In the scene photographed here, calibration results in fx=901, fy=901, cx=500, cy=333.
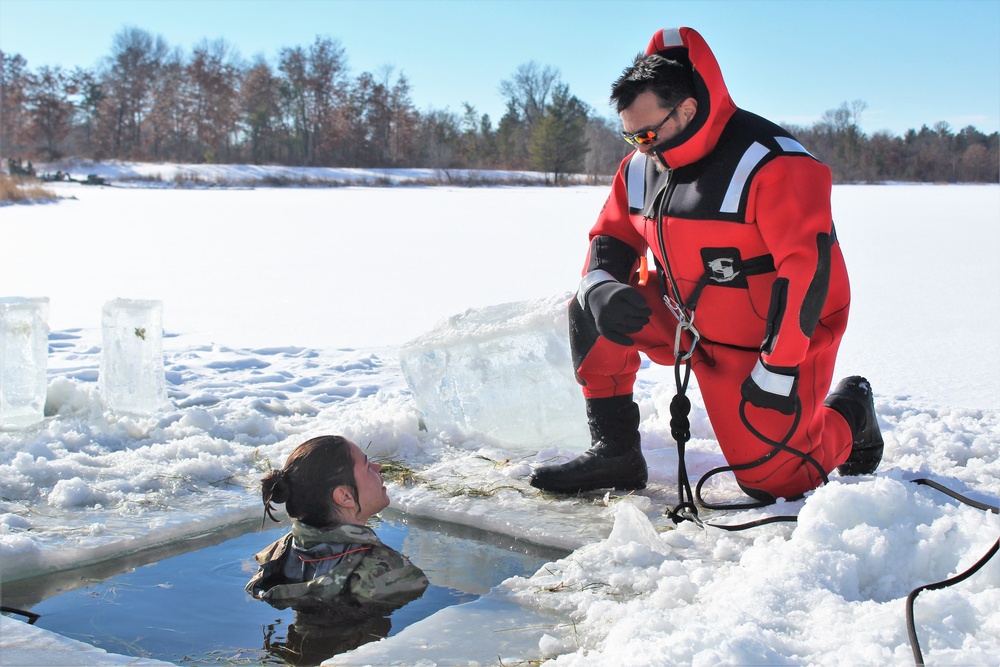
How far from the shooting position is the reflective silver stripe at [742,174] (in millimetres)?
2445

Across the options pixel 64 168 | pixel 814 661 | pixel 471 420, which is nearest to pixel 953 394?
pixel 471 420

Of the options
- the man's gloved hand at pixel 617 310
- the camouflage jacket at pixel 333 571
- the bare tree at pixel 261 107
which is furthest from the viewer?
the bare tree at pixel 261 107

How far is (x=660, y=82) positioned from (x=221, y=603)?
177 centimetres

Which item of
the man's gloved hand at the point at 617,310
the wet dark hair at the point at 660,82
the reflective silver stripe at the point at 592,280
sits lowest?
the man's gloved hand at the point at 617,310

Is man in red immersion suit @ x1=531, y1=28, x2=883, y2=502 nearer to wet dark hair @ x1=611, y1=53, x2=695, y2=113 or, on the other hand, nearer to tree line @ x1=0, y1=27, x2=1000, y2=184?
wet dark hair @ x1=611, y1=53, x2=695, y2=113

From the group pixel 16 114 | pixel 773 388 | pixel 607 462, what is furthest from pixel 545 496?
pixel 16 114

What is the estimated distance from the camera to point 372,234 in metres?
14.2

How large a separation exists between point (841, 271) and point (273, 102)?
168 ft

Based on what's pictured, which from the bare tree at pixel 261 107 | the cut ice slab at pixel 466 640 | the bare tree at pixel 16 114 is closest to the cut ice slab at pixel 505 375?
the cut ice slab at pixel 466 640

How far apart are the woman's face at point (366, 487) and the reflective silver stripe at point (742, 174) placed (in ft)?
3.95

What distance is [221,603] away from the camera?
2205mm

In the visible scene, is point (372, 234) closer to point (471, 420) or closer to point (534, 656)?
point (471, 420)

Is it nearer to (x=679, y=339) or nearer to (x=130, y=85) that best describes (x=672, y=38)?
(x=679, y=339)

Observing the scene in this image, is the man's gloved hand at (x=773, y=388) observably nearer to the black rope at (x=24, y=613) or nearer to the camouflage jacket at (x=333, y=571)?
the camouflage jacket at (x=333, y=571)
